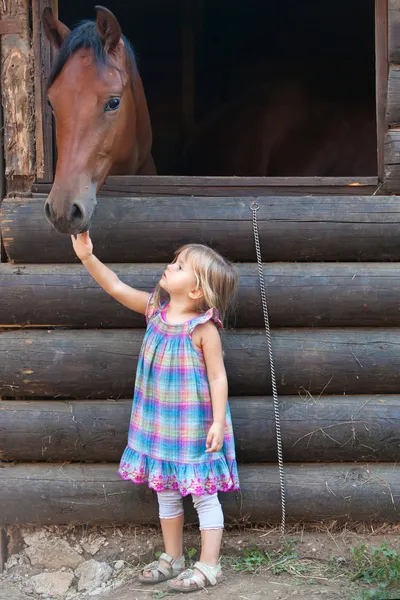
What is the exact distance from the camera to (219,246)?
3623 mm

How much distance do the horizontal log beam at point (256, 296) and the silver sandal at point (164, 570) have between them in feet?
3.59

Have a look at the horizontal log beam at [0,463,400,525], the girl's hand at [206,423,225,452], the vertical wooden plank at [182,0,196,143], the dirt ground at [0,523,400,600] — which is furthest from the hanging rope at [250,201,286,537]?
the vertical wooden plank at [182,0,196,143]

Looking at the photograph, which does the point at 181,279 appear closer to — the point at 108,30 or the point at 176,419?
the point at 176,419

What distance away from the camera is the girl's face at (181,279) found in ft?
10.1

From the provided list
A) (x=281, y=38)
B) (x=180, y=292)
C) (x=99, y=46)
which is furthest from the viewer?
(x=281, y=38)

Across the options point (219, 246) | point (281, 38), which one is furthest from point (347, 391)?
point (281, 38)

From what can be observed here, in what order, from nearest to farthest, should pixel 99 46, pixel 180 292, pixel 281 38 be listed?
pixel 180 292 → pixel 99 46 → pixel 281 38

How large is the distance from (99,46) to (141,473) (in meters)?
1.97

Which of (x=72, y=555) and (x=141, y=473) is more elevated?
(x=141, y=473)

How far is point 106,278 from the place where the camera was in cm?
319

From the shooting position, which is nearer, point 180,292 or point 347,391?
point 180,292

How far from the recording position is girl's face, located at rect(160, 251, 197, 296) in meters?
3.08

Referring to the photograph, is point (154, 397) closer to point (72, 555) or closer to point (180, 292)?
point (180, 292)

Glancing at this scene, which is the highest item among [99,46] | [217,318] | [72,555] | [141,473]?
[99,46]
